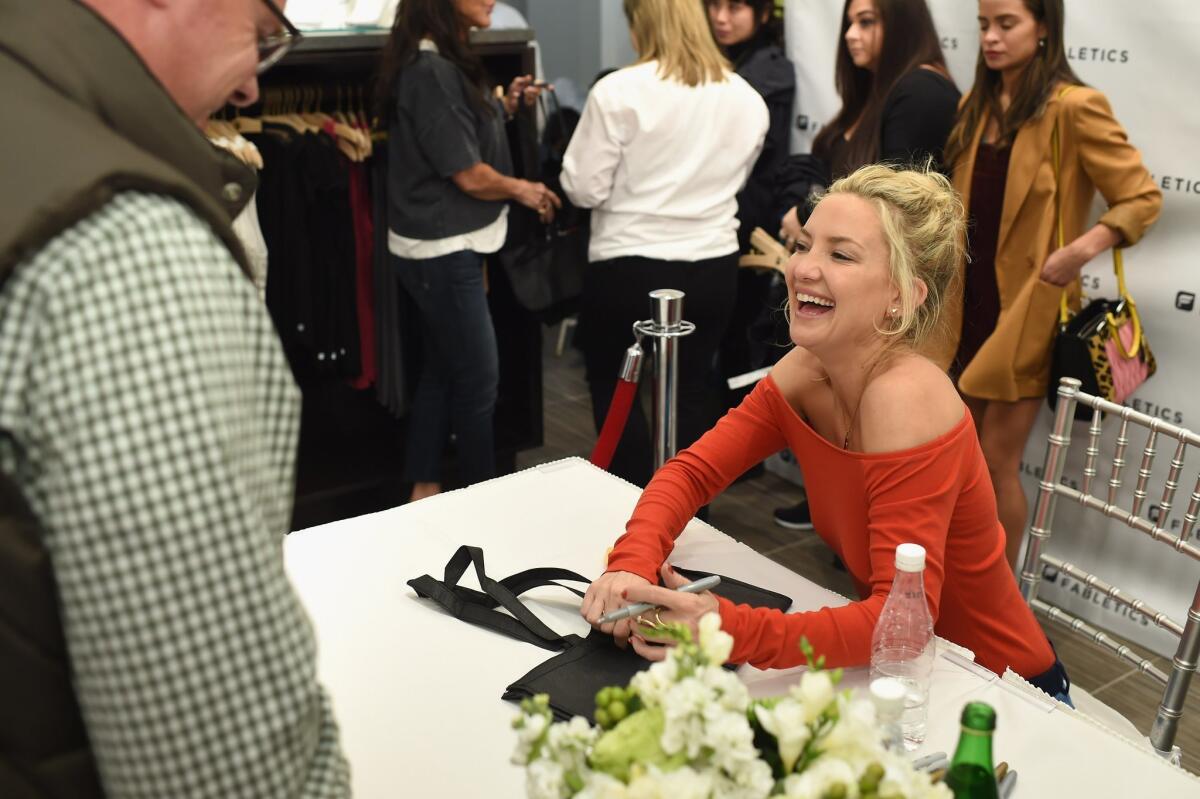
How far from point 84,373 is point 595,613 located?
0.96 meters

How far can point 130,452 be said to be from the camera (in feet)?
2.27

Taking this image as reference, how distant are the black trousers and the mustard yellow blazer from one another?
66 centimetres

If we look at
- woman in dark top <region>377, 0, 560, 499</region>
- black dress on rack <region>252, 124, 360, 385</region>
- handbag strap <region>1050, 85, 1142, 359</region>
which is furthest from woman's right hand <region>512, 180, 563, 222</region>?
handbag strap <region>1050, 85, 1142, 359</region>

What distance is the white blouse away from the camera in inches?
120

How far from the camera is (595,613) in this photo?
5.05ft

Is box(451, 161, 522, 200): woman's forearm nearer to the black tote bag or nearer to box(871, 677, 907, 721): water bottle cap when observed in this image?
the black tote bag

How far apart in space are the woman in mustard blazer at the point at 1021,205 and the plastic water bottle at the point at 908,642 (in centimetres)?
153

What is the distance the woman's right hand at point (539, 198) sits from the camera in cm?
340

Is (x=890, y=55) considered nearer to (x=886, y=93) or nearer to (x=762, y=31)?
(x=886, y=93)

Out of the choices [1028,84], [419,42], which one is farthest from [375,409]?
[1028,84]

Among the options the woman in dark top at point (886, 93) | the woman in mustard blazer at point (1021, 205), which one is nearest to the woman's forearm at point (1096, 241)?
the woman in mustard blazer at point (1021, 205)

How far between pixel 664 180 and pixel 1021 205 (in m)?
0.92

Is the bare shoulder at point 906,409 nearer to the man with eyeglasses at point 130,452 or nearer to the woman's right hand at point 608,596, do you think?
the woman's right hand at point 608,596

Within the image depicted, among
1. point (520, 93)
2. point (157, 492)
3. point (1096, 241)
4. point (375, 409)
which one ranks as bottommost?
point (375, 409)
